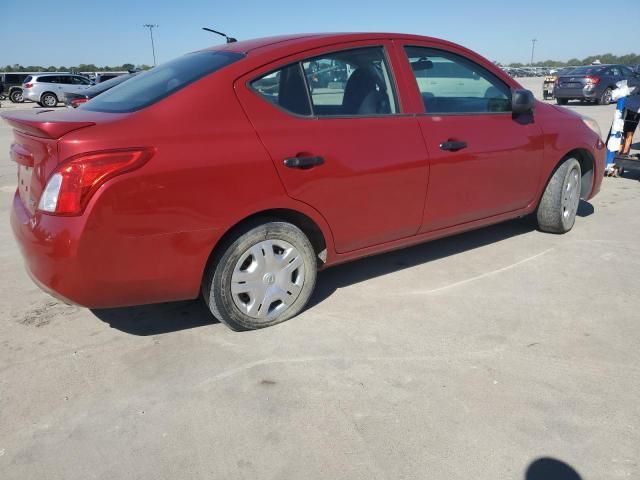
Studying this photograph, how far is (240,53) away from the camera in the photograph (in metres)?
3.01

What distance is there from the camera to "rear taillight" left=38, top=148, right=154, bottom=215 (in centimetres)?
237

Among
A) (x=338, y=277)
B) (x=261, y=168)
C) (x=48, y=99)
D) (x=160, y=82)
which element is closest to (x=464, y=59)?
(x=338, y=277)

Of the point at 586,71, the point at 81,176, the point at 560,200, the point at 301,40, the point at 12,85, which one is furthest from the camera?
the point at 12,85

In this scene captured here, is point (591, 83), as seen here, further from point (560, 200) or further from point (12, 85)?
point (12, 85)

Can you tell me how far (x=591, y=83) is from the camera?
19.2m

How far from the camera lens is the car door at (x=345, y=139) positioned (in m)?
2.88

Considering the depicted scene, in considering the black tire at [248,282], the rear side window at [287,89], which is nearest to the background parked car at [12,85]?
the rear side window at [287,89]

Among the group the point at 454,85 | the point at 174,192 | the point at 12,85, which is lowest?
the point at 174,192

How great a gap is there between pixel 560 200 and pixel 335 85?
96.7 inches

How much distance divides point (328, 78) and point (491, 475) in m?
2.32

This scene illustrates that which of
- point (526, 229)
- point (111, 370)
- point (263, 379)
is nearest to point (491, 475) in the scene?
point (263, 379)

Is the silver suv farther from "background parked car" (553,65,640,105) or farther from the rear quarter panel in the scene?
the rear quarter panel

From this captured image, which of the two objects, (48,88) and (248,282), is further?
(48,88)

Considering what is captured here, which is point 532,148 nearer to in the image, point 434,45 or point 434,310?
point 434,45
